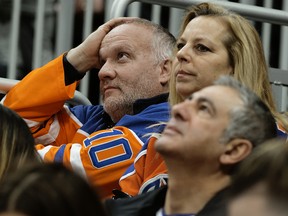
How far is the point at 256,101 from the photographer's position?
12.9ft

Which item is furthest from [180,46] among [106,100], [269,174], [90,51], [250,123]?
[269,174]

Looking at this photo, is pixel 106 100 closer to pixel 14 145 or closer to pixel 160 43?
pixel 160 43

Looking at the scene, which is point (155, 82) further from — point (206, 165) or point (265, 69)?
point (206, 165)

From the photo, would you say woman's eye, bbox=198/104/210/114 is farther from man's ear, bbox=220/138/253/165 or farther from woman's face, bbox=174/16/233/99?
woman's face, bbox=174/16/233/99

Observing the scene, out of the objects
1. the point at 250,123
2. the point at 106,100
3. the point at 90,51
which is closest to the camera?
the point at 250,123

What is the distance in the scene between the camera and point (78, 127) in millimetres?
5898

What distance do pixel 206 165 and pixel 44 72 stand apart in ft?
7.17

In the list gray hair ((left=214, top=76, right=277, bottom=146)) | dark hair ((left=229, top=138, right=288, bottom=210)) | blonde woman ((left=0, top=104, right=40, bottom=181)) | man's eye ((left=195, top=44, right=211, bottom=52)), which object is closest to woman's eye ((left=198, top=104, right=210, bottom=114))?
gray hair ((left=214, top=76, right=277, bottom=146))

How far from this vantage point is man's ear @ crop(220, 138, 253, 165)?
3.85 metres

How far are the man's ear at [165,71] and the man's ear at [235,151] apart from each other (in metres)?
1.80

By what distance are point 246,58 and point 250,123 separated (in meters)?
1.08

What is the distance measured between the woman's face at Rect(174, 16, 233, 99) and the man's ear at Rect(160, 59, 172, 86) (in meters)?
0.56

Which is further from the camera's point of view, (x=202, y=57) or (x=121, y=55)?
(x=121, y=55)

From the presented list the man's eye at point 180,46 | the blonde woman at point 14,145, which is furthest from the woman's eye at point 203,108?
the man's eye at point 180,46
